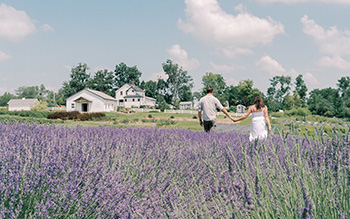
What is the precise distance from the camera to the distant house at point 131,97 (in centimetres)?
5356

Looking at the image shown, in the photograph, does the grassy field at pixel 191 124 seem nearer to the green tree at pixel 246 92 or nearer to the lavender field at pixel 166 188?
the lavender field at pixel 166 188

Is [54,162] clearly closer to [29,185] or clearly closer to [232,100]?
[29,185]

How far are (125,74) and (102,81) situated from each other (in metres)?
7.22

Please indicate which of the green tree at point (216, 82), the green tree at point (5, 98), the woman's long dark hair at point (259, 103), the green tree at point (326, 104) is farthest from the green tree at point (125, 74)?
the woman's long dark hair at point (259, 103)

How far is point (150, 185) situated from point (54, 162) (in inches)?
36.4

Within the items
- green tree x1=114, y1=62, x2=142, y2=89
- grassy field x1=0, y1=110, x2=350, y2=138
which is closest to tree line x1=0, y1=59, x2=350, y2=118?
green tree x1=114, y1=62, x2=142, y2=89

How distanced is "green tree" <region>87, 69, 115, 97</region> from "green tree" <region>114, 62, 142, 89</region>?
4298mm

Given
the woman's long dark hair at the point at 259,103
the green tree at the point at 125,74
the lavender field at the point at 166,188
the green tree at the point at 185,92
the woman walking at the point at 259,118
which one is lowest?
the lavender field at the point at 166,188

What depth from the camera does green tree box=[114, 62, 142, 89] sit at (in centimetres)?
6141

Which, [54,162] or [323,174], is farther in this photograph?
[54,162]

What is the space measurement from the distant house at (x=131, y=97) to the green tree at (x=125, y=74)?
19.6 ft

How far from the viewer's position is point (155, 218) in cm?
223

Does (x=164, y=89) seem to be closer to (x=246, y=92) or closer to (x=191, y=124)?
(x=246, y=92)

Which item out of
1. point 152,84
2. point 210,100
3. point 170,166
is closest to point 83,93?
point 152,84
